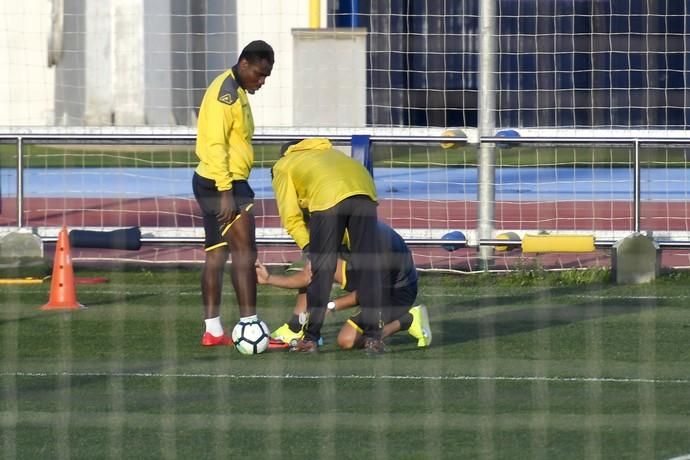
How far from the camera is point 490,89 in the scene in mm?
12367

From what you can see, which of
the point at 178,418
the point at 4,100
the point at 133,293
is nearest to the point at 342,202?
the point at 178,418

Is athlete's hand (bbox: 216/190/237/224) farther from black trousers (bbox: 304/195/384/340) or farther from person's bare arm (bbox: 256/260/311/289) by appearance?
black trousers (bbox: 304/195/384/340)

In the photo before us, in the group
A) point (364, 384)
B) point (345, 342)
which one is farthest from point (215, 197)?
point (364, 384)

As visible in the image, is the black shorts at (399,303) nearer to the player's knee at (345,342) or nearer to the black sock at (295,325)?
the player's knee at (345,342)

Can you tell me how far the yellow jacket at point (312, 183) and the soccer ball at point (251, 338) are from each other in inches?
20.2

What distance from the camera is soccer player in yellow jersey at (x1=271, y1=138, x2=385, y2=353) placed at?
841 centimetres

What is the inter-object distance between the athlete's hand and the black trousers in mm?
486

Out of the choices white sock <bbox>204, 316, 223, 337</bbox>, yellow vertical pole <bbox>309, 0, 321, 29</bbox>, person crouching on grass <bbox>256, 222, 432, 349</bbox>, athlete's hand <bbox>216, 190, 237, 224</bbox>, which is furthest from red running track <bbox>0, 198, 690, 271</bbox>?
athlete's hand <bbox>216, 190, 237, 224</bbox>

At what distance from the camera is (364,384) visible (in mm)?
7555

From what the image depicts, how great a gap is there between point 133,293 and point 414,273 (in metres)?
2.97

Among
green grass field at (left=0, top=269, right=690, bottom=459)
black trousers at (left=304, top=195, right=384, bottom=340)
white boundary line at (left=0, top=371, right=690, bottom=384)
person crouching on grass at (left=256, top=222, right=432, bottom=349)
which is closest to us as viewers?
green grass field at (left=0, top=269, right=690, bottom=459)

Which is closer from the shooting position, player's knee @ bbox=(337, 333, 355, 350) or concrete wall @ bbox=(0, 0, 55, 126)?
player's knee @ bbox=(337, 333, 355, 350)

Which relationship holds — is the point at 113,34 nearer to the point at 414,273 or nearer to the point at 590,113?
the point at 590,113

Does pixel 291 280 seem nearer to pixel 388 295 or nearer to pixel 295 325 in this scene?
pixel 295 325
